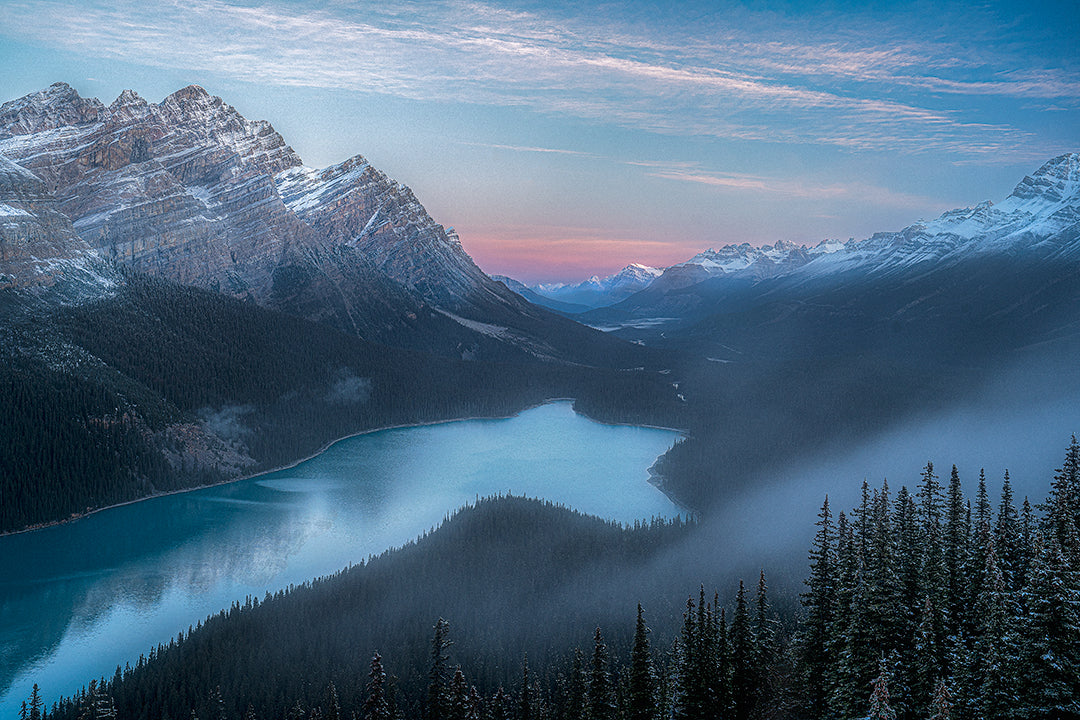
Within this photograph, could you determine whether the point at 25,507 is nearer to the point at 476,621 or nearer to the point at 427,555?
the point at 427,555

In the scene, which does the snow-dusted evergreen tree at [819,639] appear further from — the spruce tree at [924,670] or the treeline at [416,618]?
the treeline at [416,618]

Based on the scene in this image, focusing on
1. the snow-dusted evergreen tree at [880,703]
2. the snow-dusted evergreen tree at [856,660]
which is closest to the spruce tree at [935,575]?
the snow-dusted evergreen tree at [856,660]

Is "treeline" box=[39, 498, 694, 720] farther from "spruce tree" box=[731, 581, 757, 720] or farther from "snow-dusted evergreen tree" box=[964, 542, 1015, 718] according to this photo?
"snow-dusted evergreen tree" box=[964, 542, 1015, 718]

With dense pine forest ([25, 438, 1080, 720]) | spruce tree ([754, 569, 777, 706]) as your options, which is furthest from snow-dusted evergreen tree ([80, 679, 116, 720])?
spruce tree ([754, 569, 777, 706])

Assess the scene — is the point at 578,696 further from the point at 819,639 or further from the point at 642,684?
the point at 819,639

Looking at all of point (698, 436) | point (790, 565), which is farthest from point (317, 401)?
point (790, 565)

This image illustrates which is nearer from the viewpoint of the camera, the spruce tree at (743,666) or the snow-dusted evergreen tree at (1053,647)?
the snow-dusted evergreen tree at (1053,647)

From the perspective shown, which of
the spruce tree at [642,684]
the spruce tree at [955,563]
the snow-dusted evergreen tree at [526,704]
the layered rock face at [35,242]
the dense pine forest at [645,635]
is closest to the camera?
the dense pine forest at [645,635]
